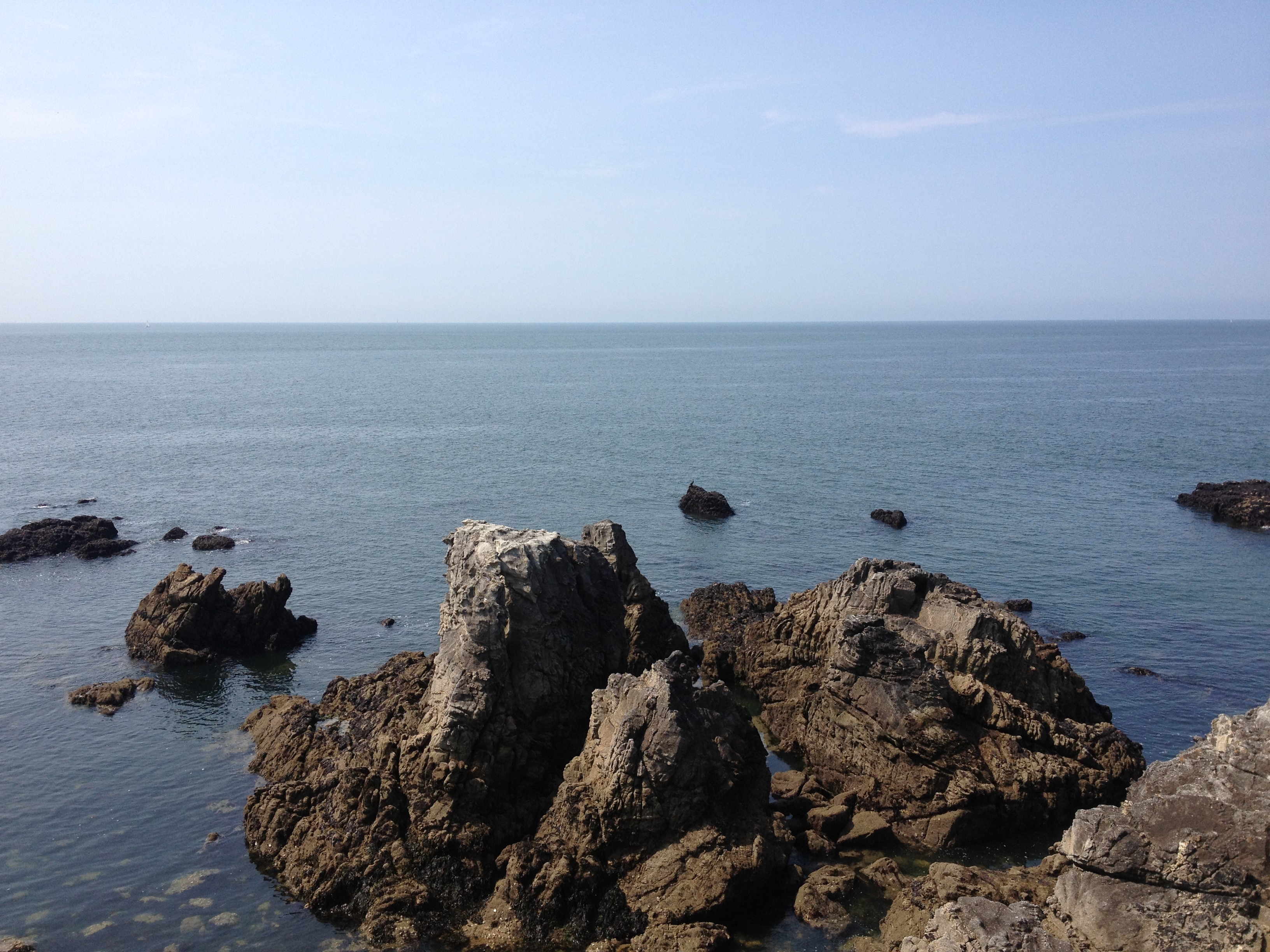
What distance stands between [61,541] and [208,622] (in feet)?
71.8

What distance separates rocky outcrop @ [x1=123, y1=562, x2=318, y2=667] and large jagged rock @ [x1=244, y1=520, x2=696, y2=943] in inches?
514

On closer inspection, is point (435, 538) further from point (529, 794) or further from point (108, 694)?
point (529, 794)

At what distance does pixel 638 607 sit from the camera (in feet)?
125

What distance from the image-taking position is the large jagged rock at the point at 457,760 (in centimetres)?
2331

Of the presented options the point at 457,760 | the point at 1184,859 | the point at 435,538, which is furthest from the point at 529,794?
→ the point at 435,538

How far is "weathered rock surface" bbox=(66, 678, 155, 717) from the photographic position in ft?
115

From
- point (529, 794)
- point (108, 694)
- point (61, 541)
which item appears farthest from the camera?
point (61, 541)

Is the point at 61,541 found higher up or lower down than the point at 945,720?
lower down

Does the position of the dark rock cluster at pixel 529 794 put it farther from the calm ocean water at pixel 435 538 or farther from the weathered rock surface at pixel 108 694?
the weathered rock surface at pixel 108 694

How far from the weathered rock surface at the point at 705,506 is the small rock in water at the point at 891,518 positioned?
9.94 meters

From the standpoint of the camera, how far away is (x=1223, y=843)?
17.3 metres

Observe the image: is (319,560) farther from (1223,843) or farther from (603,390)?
(603,390)

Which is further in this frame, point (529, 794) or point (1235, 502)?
point (1235, 502)

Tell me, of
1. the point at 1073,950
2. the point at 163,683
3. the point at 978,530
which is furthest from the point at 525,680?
the point at 978,530
